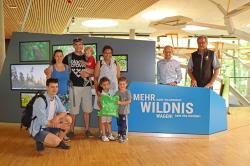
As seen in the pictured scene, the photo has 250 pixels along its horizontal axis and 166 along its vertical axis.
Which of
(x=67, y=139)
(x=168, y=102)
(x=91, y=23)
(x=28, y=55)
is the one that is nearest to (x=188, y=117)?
(x=168, y=102)

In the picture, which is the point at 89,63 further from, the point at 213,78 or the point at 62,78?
the point at 213,78

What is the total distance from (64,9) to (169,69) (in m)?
5.47

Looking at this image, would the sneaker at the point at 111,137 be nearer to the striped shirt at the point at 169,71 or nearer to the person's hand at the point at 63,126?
the person's hand at the point at 63,126

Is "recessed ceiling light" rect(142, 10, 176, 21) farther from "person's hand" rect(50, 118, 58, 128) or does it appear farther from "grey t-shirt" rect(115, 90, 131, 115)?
"person's hand" rect(50, 118, 58, 128)

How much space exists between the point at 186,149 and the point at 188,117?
0.90 meters

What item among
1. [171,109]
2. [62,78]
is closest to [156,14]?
[171,109]

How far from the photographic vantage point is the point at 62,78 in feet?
17.5

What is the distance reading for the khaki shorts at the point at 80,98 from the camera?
5.61 metres

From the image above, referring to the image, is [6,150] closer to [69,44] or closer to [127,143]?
[127,143]

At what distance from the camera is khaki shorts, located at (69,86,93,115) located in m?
5.61

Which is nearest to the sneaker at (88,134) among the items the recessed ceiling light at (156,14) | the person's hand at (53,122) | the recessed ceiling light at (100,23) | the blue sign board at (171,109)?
the blue sign board at (171,109)

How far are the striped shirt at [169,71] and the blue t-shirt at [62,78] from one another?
171 centimetres

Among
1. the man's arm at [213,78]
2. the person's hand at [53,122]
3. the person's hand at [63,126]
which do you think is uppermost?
the man's arm at [213,78]

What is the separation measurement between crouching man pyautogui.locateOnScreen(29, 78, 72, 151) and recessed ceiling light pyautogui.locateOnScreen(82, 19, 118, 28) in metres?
10.3
